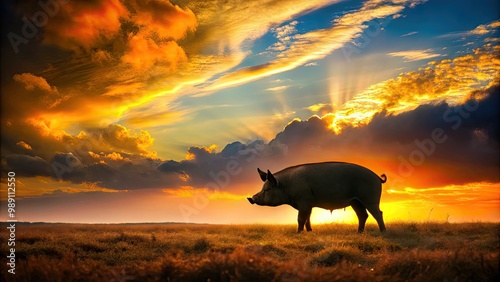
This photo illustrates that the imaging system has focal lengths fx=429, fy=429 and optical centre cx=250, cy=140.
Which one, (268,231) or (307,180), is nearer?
(307,180)

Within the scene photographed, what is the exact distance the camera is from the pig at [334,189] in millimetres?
17344

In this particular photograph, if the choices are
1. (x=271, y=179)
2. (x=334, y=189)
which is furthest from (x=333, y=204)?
(x=271, y=179)

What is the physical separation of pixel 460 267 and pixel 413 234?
27.8 ft

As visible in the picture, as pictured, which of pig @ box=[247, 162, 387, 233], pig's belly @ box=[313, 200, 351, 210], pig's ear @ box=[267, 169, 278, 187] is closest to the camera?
pig @ box=[247, 162, 387, 233]

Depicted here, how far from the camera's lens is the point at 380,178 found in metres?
18.2

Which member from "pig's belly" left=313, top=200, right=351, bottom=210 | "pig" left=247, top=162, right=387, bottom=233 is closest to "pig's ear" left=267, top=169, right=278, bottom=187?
"pig" left=247, top=162, right=387, bottom=233

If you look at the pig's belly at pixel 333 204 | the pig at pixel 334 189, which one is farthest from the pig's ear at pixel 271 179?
the pig's belly at pixel 333 204

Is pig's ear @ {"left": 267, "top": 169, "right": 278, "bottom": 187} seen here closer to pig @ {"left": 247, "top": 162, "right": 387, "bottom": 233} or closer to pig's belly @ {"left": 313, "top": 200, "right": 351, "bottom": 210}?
pig @ {"left": 247, "top": 162, "right": 387, "bottom": 233}

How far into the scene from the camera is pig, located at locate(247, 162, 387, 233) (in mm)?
17344

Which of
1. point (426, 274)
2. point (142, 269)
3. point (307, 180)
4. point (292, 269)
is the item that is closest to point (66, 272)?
point (142, 269)

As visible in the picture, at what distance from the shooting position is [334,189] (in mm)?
17328

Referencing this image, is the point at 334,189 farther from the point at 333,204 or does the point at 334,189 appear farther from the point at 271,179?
the point at 271,179

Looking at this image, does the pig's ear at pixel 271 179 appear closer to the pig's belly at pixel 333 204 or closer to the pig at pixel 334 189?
the pig at pixel 334 189

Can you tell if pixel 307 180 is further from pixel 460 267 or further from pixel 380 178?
pixel 460 267
